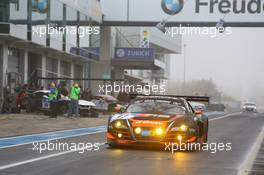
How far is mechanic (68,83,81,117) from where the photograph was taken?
2859cm

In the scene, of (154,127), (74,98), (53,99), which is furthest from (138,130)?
(53,99)

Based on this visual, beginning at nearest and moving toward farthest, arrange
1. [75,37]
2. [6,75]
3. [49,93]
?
[49,93]
[6,75]
[75,37]

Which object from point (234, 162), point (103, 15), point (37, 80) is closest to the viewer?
point (234, 162)

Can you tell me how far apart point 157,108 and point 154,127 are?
1.17m

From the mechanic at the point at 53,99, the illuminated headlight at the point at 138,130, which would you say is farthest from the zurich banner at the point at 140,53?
the illuminated headlight at the point at 138,130

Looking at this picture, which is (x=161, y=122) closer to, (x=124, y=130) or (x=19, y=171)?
(x=124, y=130)

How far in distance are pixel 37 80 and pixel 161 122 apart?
2507 centimetres

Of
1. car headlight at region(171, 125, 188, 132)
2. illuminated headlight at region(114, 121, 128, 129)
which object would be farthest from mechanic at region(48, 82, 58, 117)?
car headlight at region(171, 125, 188, 132)

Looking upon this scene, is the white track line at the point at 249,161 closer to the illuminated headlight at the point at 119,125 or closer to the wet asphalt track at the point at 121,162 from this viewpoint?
the wet asphalt track at the point at 121,162

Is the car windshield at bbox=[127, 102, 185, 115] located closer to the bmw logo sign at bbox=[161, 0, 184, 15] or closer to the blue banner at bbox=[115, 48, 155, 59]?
the bmw logo sign at bbox=[161, 0, 184, 15]

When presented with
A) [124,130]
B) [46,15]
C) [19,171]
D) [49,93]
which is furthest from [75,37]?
[19,171]

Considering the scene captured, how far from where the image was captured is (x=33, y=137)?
18.5 meters

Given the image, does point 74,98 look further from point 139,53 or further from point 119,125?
point 139,53

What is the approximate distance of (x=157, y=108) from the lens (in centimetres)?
1473
